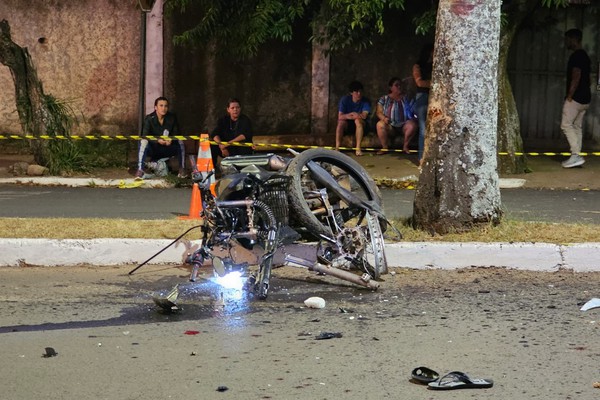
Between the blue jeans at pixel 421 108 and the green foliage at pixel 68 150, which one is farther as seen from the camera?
the blue jeans at pixel 421 108

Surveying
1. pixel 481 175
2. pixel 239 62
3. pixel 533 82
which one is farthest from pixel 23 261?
pixel 533 82

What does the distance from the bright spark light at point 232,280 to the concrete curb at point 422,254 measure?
101 cm

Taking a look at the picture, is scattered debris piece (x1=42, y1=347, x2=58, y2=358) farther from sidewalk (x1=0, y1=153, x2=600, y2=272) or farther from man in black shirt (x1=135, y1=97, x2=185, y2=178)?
man in black shirt (x1=135, y1=97, x2=185, y2=178)

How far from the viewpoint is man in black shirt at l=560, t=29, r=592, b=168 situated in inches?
626

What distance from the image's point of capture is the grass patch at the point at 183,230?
952 cm

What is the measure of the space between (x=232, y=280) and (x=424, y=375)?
2.59 m

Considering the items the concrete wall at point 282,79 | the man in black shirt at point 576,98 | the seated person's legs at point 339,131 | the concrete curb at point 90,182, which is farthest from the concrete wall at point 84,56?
the man in black shirt at point 576,98

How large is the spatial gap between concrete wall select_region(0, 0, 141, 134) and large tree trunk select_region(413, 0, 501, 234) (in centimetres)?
823

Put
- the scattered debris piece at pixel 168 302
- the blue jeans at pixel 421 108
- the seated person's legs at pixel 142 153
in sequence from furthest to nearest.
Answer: the blue jeans at pixel 421 108
the seated person's legs at pixel 142 153
the scattered debris piece at pixel 168 302

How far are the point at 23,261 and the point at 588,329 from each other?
4407 mm

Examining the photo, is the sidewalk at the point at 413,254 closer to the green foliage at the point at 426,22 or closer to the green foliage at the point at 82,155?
the green foliage at the point at 426,22

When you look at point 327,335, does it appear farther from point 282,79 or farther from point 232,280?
point 282,79

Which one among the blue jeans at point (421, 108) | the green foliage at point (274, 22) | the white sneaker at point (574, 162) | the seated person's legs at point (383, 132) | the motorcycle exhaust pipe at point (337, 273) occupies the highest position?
the green foliage at point (274, 22)

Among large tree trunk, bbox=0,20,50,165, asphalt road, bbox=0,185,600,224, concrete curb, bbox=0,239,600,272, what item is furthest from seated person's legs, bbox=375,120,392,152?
concrete curb, bbox=0,239,600,272
